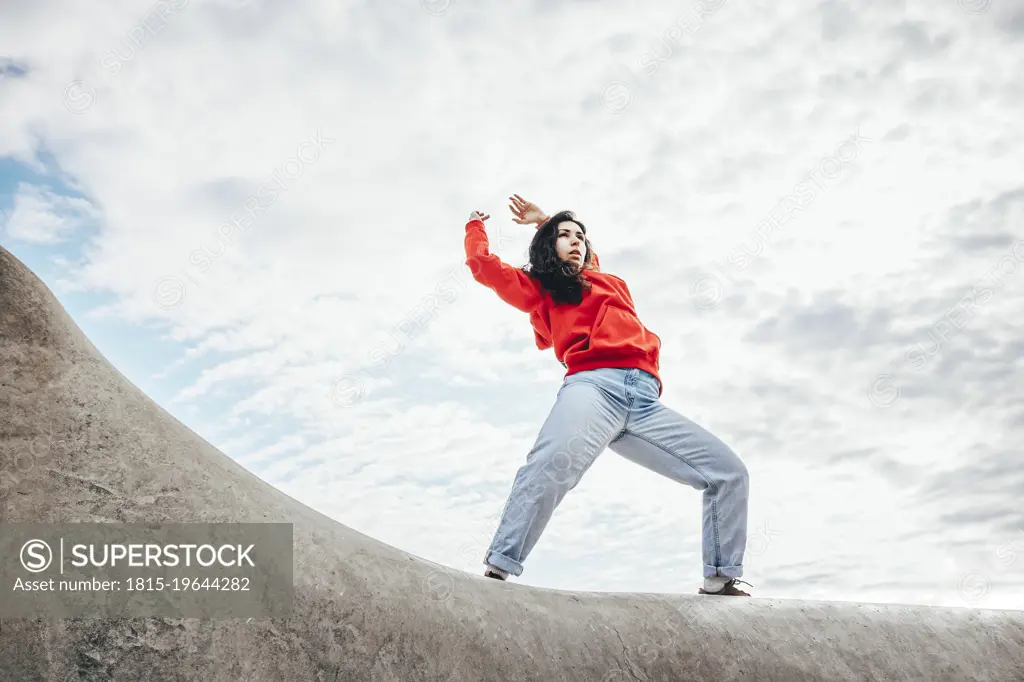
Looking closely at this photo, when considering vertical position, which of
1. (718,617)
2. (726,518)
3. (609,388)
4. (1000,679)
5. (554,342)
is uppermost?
(554,342)

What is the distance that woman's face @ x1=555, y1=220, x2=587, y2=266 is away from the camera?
3775 millimetres

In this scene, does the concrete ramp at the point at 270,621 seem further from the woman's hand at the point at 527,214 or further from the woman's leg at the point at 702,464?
the woman's hand at the point at 527,214

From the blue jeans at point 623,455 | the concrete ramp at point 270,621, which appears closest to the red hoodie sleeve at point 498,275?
the blue jeans at point 623,455

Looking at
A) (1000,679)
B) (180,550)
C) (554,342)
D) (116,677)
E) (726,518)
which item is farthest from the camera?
(554,342)

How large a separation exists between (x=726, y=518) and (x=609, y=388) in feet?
2.48

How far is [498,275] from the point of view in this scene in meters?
3.59

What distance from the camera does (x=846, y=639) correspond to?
9.25 ft

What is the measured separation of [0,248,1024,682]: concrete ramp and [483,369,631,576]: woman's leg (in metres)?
0.32

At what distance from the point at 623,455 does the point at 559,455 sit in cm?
56

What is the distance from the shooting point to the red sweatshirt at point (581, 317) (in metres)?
3.46

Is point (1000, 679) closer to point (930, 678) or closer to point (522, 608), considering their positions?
Answer: point (930, 678)

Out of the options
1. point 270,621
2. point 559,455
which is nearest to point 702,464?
point 559,455

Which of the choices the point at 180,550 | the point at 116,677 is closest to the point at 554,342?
the point at 180,550

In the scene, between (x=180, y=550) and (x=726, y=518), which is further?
(x=726, y=518)
